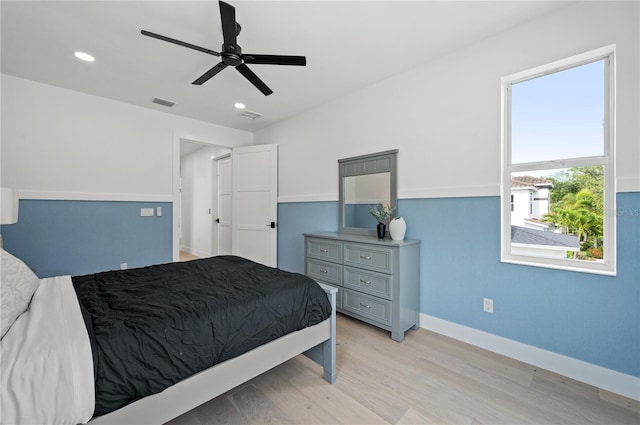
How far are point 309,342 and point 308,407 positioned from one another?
346mm

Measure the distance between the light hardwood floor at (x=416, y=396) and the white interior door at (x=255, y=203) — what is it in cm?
236

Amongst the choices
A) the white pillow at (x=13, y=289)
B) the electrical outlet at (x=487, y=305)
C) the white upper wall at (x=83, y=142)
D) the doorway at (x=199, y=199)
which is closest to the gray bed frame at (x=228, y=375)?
the white pillow at (x=13, y=289)

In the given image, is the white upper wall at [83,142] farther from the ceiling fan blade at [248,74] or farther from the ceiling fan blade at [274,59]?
the ceiling fan blade at [274,59]

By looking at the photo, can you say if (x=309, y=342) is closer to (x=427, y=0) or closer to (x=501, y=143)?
(x=501, y=143)

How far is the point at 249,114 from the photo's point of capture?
12.9 ft

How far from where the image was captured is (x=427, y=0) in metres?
1.82

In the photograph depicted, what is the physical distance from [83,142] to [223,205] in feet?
8.25

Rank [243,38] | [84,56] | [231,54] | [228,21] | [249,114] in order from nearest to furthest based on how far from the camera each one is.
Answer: [228,21]
[231,54]
[243,38]
[84,56]
[249,114]

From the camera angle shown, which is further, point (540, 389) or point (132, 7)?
point (132, 7)

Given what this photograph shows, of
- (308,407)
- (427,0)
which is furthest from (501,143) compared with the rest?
(308,407)

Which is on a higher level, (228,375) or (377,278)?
(377,278)

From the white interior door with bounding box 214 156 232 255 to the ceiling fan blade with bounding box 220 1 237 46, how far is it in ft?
12.1

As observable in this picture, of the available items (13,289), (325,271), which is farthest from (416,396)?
(13,289)

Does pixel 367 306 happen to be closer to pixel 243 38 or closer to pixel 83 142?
pixel 243 38
